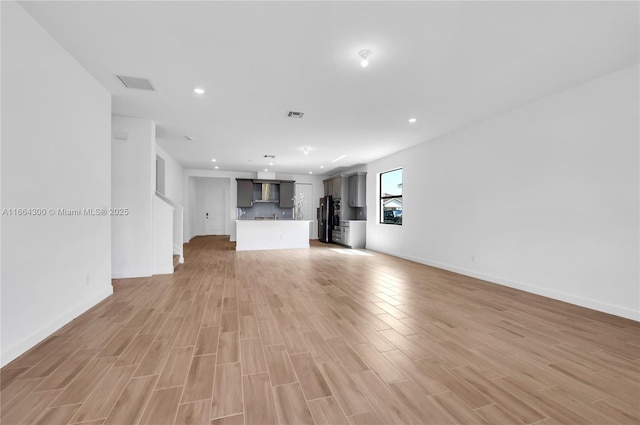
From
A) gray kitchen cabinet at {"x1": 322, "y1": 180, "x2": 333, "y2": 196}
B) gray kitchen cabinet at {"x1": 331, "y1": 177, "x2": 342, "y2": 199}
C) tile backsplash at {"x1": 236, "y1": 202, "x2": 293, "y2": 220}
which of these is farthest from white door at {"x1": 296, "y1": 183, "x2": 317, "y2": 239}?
gray kitchen cabinet at {"x1": 331, "y1": 177, "x2": 342, "y2": 199}

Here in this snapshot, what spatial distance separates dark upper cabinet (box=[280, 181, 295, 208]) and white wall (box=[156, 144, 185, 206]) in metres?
3.44

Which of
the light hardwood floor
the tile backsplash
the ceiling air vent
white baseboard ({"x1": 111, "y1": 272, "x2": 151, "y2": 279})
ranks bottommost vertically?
the light hardwood floor

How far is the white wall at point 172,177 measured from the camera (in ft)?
23.1

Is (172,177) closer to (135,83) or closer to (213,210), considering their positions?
(213,210)

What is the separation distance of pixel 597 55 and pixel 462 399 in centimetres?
349

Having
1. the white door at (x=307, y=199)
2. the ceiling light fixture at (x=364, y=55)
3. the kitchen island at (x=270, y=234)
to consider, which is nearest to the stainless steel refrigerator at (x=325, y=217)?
the white door at (x=307, y=199)

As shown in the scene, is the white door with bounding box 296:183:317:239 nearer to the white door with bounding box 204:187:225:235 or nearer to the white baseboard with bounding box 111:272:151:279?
the white door with bounding box 204:187:225:235

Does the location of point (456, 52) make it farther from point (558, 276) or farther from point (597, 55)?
point (558, 276)

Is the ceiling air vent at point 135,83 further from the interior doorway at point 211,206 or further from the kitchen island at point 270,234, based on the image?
the interior doorway at point 211,206

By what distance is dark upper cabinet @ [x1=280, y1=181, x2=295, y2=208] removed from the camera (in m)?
10.3

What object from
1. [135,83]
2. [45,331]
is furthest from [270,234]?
[45,331]

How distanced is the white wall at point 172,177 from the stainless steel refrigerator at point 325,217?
16.4 ft

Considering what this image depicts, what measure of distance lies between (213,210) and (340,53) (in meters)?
10.3

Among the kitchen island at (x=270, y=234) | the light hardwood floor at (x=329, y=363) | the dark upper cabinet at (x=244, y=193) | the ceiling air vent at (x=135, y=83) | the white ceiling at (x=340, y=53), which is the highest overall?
the white ceiling at (x=340, y=53)
